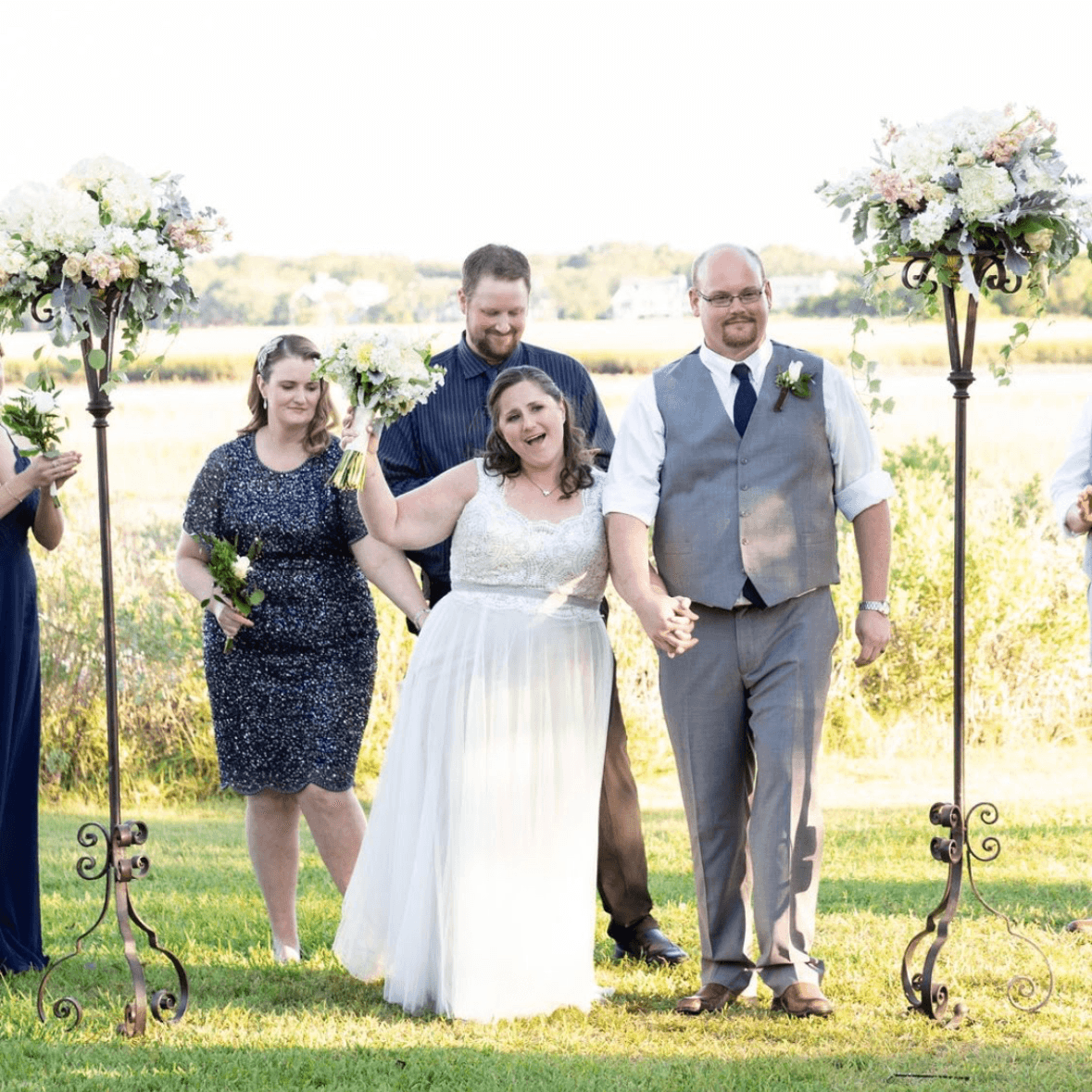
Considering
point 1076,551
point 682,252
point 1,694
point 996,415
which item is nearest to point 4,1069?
point 1,694

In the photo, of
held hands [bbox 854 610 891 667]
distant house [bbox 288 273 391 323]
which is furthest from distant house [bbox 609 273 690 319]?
held hands [bbox 854 610 891 667]

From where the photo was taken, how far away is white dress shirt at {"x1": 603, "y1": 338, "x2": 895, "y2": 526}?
15.9 ft

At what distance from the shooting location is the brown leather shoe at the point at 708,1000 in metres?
4.83

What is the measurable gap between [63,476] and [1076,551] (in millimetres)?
8071

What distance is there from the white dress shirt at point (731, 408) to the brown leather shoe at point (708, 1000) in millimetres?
1439

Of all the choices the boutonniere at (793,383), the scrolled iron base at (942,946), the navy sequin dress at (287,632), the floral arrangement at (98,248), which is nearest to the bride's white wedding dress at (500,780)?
the navy sequin dress at (287,632)

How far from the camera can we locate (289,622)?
549 cm

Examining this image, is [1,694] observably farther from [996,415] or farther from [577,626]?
[996,415]

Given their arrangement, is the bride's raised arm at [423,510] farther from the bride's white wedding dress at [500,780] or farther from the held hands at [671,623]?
the held hands at [671,623]

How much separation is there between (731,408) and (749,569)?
→ 493mm

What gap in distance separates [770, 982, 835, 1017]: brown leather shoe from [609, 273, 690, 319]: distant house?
21.7m

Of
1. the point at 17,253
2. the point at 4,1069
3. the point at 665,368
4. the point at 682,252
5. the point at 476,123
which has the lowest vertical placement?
the point at 4,1069

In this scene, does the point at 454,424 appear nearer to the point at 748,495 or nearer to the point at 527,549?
the point at 527,549

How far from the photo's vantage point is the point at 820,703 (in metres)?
4.84
